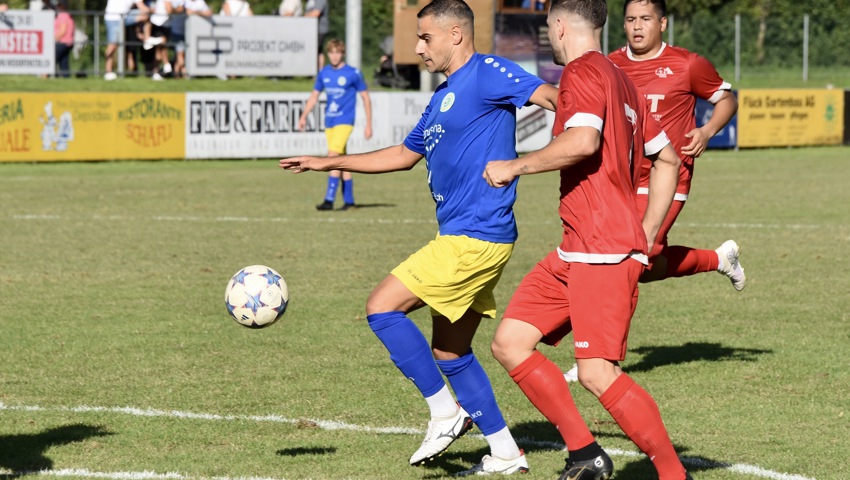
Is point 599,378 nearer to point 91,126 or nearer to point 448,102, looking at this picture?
point 448,102

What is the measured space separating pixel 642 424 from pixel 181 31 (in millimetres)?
26927

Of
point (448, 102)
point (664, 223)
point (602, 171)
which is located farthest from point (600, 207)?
point (664, 223)

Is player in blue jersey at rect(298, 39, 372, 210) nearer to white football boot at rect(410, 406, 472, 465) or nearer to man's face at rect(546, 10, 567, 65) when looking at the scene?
white football boot at rect(410, 406, 472, 465)

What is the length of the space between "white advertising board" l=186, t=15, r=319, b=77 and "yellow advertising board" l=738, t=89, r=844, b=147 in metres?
10.4

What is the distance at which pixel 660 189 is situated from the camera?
17.7 ft

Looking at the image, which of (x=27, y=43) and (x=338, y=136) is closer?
(x=338, y=136)

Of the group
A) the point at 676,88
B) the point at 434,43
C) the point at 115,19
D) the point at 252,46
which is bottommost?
the point at 676,88

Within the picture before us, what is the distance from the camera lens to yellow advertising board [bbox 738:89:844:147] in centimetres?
3067

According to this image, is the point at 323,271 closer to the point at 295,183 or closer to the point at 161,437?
the point at 161,437

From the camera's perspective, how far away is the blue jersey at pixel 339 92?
18.7 m

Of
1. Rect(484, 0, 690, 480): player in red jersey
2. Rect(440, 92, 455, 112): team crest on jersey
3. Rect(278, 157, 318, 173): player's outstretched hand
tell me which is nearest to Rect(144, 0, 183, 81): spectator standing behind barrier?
Rect(278, 157, 318, 173): player's outstretched hand

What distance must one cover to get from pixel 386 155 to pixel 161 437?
1.79 meters

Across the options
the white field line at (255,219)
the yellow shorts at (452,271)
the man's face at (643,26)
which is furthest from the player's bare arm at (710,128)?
the white field line at (255,219)

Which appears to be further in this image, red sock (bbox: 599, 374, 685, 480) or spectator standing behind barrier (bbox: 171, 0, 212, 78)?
spectator standing behind barrier (bbox: 171, 0, 212, 78)
